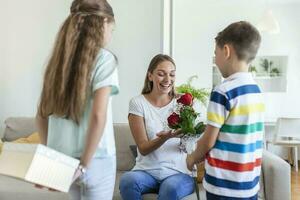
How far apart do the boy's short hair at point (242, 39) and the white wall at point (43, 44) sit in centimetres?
189

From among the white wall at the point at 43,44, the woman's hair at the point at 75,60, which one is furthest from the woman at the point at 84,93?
the white wall at the point at 43,44

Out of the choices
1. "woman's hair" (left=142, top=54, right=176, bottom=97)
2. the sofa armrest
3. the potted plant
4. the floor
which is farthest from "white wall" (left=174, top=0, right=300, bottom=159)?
the sofa armrest

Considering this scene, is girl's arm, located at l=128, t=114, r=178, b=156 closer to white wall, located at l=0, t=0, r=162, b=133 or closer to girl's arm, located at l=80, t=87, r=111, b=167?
girl's arm, located at l=80, t=87, r=111, b=167

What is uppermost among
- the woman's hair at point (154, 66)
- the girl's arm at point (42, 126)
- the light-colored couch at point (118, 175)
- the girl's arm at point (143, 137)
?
the woman's hair at point (154, 66)

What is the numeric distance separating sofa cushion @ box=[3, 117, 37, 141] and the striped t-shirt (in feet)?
6.35

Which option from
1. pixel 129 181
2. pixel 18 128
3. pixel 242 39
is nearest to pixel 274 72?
pixel 18 128

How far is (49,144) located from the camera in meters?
1.37

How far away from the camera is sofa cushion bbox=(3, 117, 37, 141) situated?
9.92ft

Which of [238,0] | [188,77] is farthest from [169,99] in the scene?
[238,0]

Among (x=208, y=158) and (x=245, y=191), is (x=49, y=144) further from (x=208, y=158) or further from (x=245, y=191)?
(x=245, y=191)

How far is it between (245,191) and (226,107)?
338 mm

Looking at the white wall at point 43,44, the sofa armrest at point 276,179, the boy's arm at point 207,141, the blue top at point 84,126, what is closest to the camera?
the blue top at point 84,126

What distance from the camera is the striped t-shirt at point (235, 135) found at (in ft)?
4.61

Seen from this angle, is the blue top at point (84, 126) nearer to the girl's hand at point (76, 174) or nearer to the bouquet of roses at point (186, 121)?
the girl's hand at point (76, 174)
